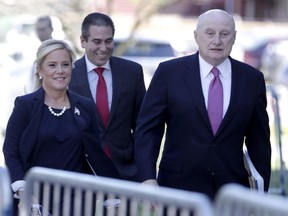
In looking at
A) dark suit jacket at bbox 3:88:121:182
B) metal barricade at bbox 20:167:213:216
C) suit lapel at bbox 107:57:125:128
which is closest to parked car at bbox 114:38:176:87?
suit lapel at bbox 107:57:125:128

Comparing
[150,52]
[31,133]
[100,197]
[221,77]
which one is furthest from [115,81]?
[150,52]

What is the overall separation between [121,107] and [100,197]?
10.5ft

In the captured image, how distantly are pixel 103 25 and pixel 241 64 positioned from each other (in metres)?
1.35

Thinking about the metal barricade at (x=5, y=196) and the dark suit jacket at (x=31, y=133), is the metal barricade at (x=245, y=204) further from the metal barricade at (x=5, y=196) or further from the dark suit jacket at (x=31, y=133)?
the dark suit jacket at (x=31, y=133)

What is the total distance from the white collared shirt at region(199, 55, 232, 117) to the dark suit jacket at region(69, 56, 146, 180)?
1.11 metres

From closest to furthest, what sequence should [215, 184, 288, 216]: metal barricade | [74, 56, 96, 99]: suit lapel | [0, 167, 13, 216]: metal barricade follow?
[215, 184, 288, 216]: metal barricade < [0, 167, 13, 216]: metal barricade < [74, 56, 96, 99]: suit lapel

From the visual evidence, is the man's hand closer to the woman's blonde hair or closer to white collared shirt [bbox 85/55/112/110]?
the woman's blonde hair

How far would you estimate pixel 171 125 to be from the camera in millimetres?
7043

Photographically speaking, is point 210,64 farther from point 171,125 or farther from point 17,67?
point 17,67

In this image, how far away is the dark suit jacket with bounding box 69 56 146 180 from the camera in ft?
26.2

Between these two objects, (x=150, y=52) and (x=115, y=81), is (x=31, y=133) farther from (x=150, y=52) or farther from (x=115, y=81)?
(x=150, y=52)

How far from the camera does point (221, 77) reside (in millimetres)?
7047

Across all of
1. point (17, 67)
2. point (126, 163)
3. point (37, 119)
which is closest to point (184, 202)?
point (37, 119)

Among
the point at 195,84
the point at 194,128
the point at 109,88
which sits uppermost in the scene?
the point at 195,84
